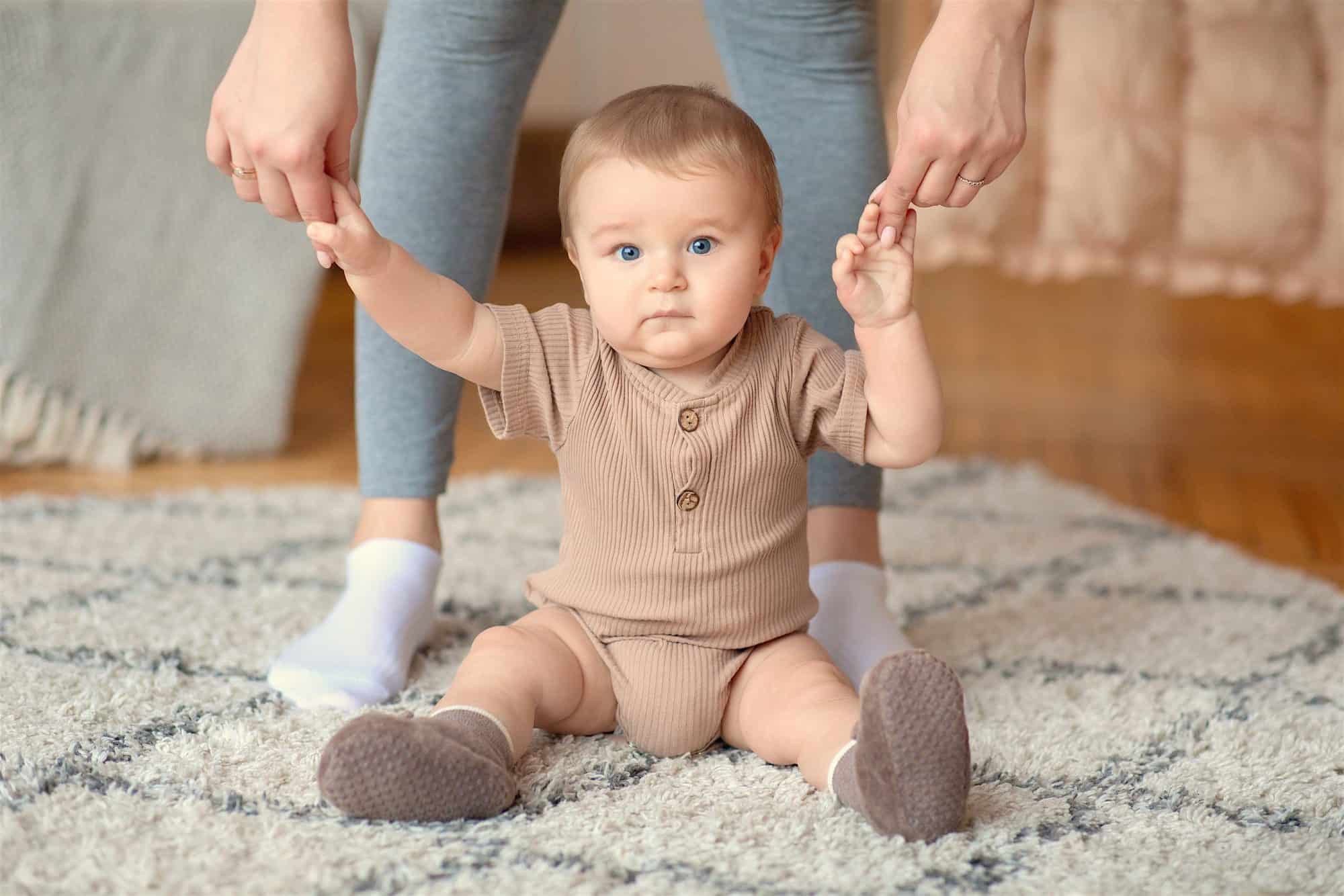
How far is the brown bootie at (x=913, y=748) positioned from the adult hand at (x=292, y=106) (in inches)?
14.9

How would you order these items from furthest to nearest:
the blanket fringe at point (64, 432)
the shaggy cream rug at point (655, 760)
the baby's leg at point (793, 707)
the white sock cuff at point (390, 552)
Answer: the blanket fringe at point (64, 432) < the white sock cuff at point (390, 552) < the baby's leg at point (793, 707) < the shaggy cream rug at point (655, 760)

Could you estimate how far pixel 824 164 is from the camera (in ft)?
3.14

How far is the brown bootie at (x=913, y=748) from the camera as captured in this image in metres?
0.63

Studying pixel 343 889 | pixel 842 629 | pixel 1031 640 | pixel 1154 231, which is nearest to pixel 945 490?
pixel 1154 231

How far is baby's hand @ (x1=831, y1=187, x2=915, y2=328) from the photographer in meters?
0.73

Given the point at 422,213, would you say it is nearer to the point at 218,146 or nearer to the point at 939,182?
the point at 218,146

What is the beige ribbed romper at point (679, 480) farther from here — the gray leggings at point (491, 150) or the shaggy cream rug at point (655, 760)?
the gray leggings at point (491, 150)

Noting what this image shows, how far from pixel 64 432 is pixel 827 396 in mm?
1065

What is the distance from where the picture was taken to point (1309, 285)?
153 centimetres

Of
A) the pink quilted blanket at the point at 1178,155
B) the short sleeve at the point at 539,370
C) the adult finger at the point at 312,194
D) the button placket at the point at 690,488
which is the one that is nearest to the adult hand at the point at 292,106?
the adult finger at the point at 312,194

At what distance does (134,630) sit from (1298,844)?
0.75 meters

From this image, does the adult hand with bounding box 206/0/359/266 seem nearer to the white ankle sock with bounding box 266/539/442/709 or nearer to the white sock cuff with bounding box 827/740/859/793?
the white ankle sock with bounding box 266/539/442/709

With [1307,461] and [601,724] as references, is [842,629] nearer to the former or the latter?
[601,724]

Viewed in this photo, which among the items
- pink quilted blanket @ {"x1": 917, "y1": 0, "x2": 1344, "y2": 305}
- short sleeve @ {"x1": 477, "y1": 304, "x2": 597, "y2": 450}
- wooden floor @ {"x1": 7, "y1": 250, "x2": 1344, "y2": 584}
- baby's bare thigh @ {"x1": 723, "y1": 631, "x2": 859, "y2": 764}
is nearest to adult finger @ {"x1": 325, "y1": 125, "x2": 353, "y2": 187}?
short sleeve @ {"x1": 477, "y1": 304, "x2": 597, "y2": 450}
